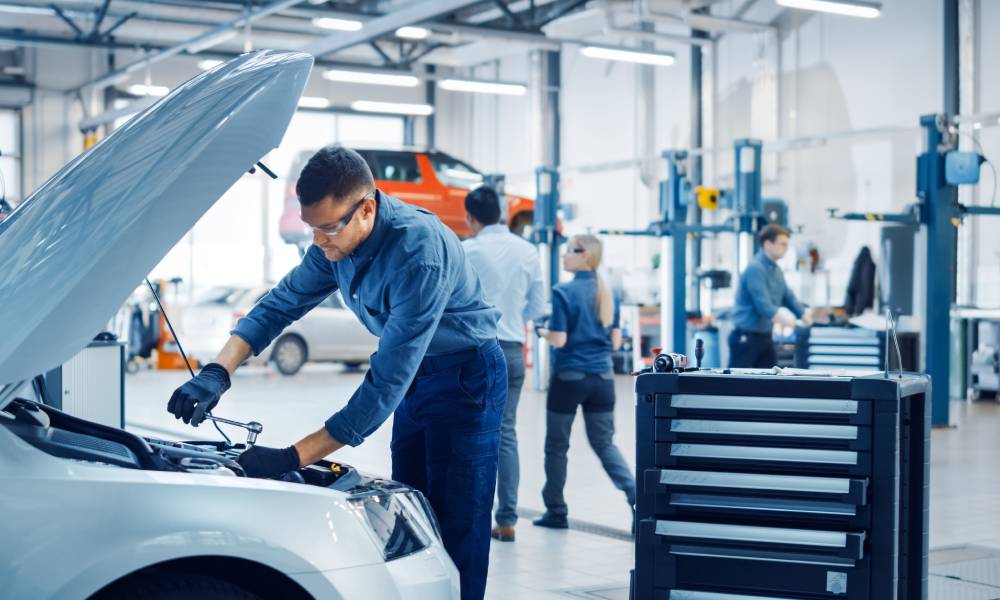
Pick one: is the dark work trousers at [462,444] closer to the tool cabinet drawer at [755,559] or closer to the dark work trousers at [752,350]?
the tool cabinet drawer at [755,559]

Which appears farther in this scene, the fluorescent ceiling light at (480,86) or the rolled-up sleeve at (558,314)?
the fluorescent ceiling light at (480,86)

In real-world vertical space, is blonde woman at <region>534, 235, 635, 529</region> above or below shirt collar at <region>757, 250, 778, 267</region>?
below

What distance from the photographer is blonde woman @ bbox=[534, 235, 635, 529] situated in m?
5.71

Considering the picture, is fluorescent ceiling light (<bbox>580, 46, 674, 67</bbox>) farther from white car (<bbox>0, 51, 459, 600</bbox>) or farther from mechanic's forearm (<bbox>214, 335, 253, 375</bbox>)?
white car (<bbox>0, 51, 459, 600</bbox>)

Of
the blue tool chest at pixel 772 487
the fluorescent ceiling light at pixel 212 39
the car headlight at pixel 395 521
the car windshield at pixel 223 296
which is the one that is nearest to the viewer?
the car headlight at pixel 395 521

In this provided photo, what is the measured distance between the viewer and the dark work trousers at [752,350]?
787 centimetres

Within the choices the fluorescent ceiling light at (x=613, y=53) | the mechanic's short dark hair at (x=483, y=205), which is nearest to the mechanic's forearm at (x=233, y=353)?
the mechanic's short dark hair at (x=483, y=205)

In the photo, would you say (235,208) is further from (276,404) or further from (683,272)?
(683,272)

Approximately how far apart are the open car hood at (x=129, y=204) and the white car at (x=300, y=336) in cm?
1309

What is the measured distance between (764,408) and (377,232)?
1.06 m

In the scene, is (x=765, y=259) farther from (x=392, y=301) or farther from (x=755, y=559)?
(x=392, y=301)

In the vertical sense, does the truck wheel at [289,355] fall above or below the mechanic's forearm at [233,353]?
below

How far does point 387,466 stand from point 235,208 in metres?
14.8

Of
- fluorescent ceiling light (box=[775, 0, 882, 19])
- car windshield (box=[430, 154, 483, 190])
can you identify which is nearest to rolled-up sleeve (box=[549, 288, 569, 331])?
fluorescent ceiling light (box=[775, 0, 882, 19])
